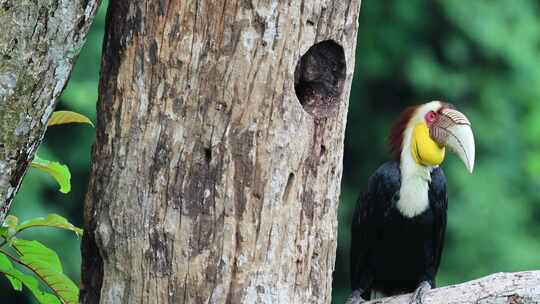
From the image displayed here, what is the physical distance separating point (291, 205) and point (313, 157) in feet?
0.45

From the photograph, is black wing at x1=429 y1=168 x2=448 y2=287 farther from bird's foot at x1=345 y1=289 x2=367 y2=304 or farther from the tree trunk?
the tree trunk

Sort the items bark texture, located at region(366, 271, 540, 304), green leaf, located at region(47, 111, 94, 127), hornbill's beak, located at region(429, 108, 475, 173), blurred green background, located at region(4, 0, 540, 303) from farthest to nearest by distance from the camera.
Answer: blurred green background, located at region(4, 0, 540, 303) → hornbill's beak, located at region(429, 108, 475, 173) → bark texture, located at region(366, 271, 540, 304) → green leaf, located at region(47, 111, 94, 127)

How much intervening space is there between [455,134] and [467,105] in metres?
3.92

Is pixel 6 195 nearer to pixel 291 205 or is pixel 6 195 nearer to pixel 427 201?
pixel 291 205

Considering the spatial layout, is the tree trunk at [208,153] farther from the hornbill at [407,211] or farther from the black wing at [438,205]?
the black wing at [438,205]

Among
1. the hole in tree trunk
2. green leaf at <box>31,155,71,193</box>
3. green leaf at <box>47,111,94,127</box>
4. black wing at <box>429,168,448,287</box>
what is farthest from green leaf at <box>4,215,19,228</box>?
black wing at <box>429,168,448,287</box>

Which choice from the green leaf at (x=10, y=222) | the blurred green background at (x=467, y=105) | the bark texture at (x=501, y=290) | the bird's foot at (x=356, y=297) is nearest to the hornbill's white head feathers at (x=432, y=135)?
the bird's foot at (x=356, y=297)

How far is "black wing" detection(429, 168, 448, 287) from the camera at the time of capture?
4512mm

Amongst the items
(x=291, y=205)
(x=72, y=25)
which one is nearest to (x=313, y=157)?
(x=291, y=205)

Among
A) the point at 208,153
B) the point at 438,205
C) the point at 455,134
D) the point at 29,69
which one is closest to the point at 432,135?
the point at 455,134

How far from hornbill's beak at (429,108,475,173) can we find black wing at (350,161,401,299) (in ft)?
0.81

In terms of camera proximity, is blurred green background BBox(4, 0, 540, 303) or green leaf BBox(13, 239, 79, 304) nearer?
green leaf BBox(13, 239, 79, 304)

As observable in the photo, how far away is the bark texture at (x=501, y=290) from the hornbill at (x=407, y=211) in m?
1.05

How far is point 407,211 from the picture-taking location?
4.52 m
